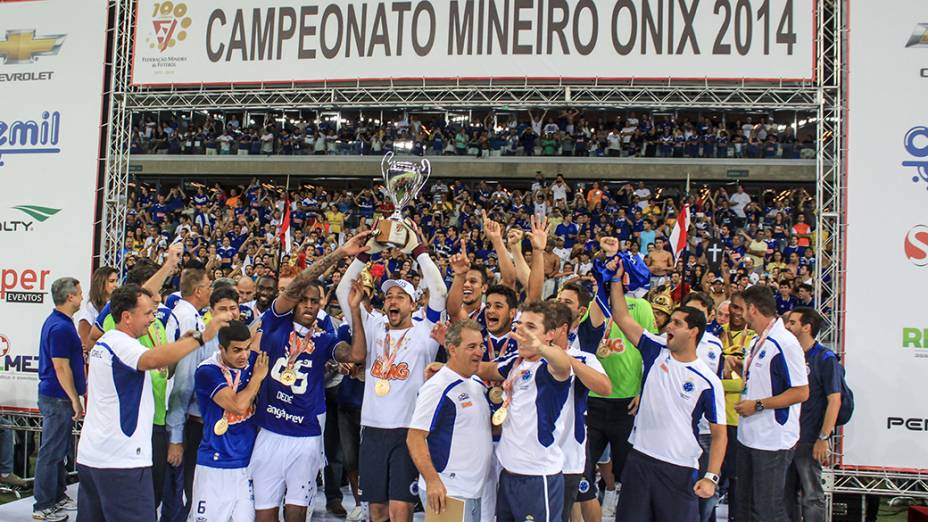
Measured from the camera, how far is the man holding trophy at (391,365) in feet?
20.1

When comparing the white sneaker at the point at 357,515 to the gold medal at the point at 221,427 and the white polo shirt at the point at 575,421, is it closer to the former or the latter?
the gold medal at the point at 221,427

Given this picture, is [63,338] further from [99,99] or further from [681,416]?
[681,416]

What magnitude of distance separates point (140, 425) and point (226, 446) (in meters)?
0.65

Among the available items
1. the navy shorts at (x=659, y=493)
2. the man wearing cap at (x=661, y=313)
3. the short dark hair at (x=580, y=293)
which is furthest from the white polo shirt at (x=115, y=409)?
the man wearing cap at (x=661, y=313)

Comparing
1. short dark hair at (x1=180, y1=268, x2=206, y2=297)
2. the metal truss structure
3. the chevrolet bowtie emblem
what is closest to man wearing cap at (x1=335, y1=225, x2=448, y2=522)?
short dark hair at (x1=180, y1=268, x2=206, y2=297)

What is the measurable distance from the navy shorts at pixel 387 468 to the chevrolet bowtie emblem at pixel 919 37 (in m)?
6.66

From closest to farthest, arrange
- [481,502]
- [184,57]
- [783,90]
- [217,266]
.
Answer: [481,502]
[783,90]
[184,57]
[217,266]

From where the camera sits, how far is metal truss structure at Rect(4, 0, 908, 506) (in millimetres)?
8633

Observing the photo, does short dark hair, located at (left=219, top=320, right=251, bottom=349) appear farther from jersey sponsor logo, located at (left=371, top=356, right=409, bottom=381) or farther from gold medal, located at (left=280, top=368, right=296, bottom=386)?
jersey sponsor logo, located at (left=371, top=356, right=409, bottom=381)

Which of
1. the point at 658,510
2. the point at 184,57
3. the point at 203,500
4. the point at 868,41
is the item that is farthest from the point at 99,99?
the point at 868,41

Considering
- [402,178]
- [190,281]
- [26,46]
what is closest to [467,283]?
[402,178]

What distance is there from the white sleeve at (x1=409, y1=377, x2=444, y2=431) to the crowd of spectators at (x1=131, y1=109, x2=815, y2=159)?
19471mm

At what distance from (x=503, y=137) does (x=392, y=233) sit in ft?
64.0

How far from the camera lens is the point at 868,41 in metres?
8.72
